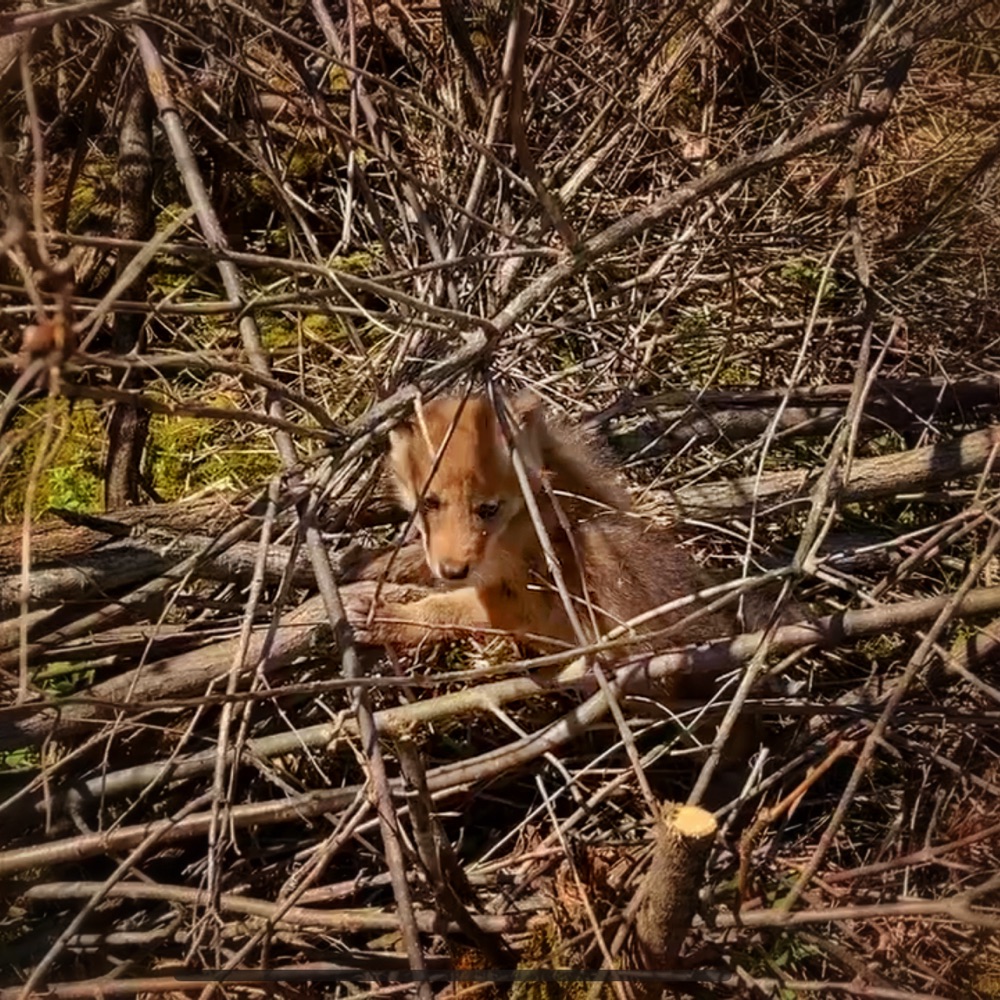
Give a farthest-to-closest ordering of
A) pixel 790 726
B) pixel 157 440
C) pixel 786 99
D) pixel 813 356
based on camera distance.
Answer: pixel 786 99 < pixel 157 440 < pixel 813 356 < pixel 790 726

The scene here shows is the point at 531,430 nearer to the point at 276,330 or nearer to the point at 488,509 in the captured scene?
the point at 488,509

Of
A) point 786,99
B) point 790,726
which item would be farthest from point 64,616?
point 786,99

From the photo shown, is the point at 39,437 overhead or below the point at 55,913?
overhead

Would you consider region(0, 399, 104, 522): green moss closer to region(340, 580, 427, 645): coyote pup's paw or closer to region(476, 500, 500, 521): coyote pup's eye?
region(340, 580, 427, 645): coyote pup's paw

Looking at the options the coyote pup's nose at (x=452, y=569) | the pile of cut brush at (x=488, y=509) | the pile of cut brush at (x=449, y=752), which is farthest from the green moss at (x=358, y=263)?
the coyote pup's nose at (x=452, y=569)

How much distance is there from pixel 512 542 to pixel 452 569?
33 centimetres

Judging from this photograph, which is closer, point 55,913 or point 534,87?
point 55,913

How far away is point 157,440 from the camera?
16.5ft

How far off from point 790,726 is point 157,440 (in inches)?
111

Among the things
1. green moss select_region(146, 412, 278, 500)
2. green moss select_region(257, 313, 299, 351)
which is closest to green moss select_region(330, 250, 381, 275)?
green moss select_region(257, 313, 299, 351)

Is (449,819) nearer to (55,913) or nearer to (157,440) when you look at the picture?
(55,913)

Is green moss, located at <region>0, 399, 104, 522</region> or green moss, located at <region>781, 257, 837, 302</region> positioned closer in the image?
green moss, located at <region>0, 399, 104, 522</region>

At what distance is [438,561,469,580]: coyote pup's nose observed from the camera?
149 inches

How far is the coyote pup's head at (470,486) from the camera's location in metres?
3.81
